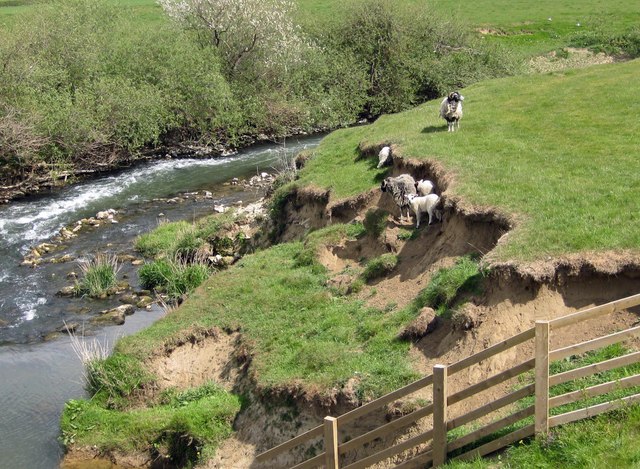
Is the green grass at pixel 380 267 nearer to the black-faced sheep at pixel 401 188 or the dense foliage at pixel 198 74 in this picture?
the black-faced sheep at pixel 401 188

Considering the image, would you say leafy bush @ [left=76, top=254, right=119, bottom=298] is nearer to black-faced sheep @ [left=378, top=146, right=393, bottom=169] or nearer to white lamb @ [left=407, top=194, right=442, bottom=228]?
black-faced sheep @ [left=378, top=146, right=393, bottom=169]

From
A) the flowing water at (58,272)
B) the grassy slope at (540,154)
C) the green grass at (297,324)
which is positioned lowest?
the flowing water at (58,272)

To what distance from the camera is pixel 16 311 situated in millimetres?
26859

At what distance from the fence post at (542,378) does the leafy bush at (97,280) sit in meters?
19.9

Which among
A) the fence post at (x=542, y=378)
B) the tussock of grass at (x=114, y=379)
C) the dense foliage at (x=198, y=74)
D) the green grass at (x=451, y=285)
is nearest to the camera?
the fence post at (x=542, y=378)

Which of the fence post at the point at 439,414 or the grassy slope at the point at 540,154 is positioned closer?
the fence post at the point at 439,414

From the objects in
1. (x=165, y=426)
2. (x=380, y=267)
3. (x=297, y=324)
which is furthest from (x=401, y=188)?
(x=165, y=426)

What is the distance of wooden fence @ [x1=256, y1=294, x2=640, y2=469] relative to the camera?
11.0 m

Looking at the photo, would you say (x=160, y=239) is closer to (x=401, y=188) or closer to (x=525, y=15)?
(x=401, y=188)

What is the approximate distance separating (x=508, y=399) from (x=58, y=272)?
23.0 m

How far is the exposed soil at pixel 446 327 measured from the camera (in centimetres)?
1531

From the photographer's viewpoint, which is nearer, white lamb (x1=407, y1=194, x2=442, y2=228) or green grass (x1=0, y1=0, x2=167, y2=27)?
white lamb (x1=407, y1=194, x2=442, y2=228)

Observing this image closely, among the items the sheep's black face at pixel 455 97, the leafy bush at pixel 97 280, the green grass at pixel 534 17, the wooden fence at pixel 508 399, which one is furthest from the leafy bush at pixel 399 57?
the wooden fence at pixel 508 399

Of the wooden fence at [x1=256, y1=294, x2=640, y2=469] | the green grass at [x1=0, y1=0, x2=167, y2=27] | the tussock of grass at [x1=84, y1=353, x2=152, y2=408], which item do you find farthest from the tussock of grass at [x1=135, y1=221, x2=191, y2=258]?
the green grass at [x1=0, y1=0, x2=167, y2=27]
